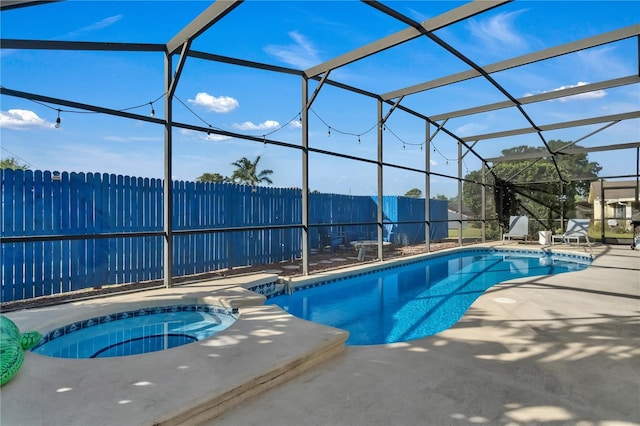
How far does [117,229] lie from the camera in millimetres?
5461

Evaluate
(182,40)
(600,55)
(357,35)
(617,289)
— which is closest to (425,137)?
(600,55)

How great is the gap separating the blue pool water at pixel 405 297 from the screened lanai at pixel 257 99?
1.08m

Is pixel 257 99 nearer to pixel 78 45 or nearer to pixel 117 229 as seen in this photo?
pixel 117 229

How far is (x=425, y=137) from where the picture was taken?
9.63 metres

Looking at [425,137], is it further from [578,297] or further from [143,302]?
[143,302]

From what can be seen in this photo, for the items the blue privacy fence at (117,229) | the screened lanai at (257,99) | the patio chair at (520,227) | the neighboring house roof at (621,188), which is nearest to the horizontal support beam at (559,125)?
the screened lanai at (257,99)

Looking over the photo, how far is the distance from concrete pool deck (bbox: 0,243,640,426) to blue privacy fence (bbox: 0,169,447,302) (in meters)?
1.45

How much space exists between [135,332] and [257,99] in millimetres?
6881

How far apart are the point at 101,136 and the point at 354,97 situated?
6500 millimetres

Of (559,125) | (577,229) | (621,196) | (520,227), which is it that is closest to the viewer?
(559,125)

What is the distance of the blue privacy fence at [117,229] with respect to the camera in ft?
14.8

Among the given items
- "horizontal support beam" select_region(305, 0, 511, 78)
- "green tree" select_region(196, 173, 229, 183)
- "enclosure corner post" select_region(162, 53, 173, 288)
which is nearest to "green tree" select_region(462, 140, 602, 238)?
"horizontal support beam" select_region(305, 0, 511, 78)

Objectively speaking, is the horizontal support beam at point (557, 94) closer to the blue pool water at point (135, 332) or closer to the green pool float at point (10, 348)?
the blue pool water at point (135, 332)

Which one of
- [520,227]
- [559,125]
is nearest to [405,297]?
[559,125]
